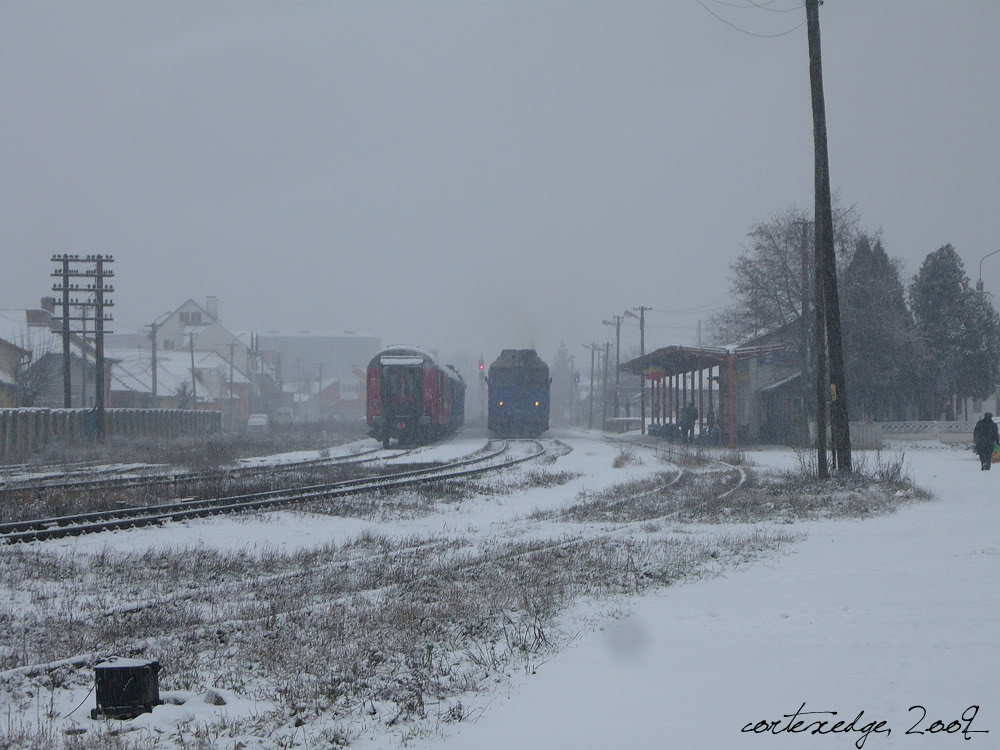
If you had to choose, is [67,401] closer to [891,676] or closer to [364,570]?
[364,570]

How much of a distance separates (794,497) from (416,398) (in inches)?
959

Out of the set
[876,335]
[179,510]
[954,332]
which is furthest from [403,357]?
[954,332]

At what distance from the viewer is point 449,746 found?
4.60 metres

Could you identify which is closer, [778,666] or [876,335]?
[778,666]

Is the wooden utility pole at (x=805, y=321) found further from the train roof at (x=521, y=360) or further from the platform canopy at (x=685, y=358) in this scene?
the train roof at (x=521, y=360)

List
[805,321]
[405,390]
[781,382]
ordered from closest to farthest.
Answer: [405,390], [805,321], [781,382]

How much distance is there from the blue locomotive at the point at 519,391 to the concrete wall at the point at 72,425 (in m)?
17.8

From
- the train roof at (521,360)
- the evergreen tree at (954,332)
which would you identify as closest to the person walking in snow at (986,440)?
the train roof at (521,360)

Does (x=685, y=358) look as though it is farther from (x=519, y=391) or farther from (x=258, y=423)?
(x=258, y=423)

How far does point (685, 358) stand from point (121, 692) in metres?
38.6

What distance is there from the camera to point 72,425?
4238cm

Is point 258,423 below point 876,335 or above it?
below

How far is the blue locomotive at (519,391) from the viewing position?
47562 mm

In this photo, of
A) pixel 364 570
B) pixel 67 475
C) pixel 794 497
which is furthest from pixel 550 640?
pixel 67 475
